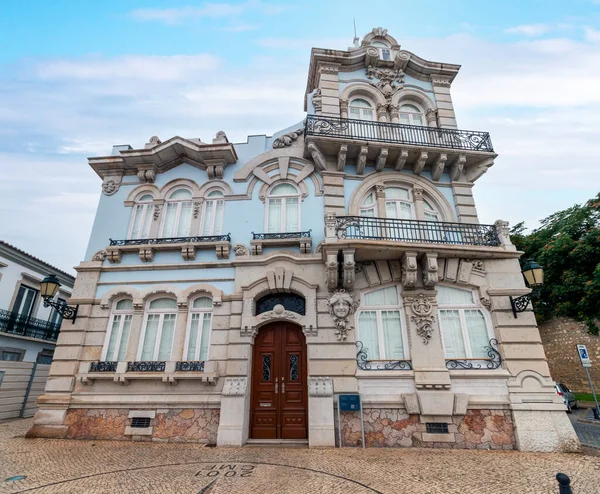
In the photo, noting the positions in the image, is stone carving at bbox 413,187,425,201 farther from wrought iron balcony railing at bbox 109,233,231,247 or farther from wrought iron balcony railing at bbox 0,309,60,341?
wrought iron balcony railing at bbox 0,309,60,341

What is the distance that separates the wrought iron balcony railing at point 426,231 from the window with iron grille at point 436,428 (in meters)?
4.88

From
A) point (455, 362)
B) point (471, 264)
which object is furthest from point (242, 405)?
point (471, 264)

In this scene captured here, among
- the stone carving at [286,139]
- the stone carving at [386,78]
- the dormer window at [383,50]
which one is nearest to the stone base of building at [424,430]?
the stone carving at [286,139]

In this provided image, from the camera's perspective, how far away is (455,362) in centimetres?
870

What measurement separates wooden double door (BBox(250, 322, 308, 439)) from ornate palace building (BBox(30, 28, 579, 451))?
0.04 metres

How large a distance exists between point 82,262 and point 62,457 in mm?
5798

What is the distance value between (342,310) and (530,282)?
16.6 ft

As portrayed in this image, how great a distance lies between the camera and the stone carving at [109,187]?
38.2ft

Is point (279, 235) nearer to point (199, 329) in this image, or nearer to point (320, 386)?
point (199, 329)

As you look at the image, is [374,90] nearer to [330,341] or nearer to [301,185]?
[301,185]

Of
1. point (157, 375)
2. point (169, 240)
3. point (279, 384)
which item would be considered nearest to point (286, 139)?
point (169, 240)

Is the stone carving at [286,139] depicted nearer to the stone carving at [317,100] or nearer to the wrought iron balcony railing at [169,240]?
the stone carving at [317,100]

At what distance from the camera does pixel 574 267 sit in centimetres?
2012

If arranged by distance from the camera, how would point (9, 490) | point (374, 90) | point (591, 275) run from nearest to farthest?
point (9, 490) → point (374, 90) → point (591, 275)
